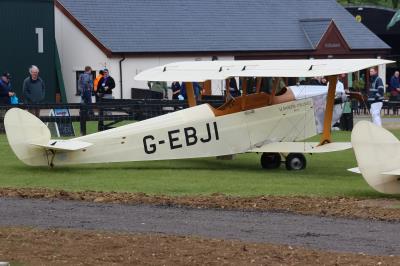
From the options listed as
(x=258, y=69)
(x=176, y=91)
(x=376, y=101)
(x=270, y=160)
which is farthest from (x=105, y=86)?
(x=258, y=69)

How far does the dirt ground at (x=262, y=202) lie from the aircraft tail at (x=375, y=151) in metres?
0.51

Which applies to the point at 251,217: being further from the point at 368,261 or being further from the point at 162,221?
the point at 368,261

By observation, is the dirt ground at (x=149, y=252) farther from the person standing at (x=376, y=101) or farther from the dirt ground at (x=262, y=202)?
the person standing at (x=376, y=101)

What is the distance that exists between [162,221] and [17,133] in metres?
6.92

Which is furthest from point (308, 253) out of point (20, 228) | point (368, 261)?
point (20, 228)

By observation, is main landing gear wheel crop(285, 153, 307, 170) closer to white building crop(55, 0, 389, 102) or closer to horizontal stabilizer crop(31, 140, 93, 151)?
horizontal stabilizer crop(31, 140, 93, 151)

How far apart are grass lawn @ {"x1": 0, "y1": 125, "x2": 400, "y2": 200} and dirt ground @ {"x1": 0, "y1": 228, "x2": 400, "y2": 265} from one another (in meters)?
5.50

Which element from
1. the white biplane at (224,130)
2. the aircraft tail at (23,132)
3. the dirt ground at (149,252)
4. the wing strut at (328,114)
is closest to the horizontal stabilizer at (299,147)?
the white biplane at (224,130)

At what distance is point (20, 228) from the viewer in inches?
544

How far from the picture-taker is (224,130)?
22.1 m

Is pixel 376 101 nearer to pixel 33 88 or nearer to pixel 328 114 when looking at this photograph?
pixel 328 114

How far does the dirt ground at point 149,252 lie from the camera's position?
11.4 m

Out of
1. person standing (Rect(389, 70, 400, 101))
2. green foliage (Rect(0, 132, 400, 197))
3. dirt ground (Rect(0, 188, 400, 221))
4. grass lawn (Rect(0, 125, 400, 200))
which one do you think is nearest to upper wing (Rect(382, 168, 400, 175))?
dirt ground (Rect(0, 188, 400, 221))

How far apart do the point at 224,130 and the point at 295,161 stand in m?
1.75
